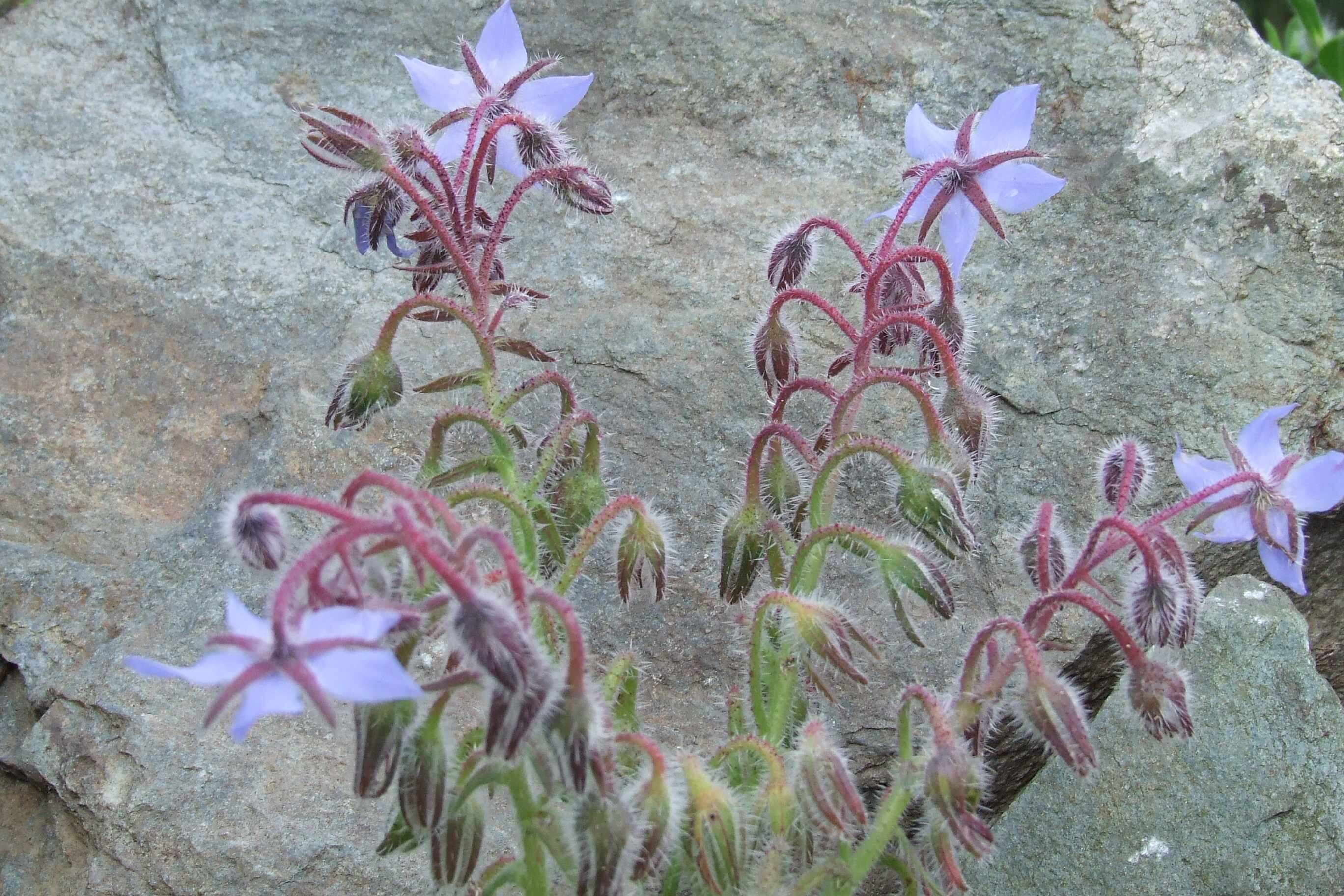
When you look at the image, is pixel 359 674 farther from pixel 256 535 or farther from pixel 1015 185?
pixel 1015 185

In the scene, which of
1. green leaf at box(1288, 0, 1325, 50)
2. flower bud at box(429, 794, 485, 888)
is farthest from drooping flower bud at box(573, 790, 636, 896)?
green leaf at box(1288, 0, 1325, 50)

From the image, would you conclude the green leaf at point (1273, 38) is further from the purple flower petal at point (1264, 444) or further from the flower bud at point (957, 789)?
the flower bud at point (957, 789)

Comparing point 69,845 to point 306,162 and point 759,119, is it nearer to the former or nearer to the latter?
point 306,162

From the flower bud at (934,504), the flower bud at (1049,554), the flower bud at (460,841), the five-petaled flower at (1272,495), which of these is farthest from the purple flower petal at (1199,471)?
the flower bud at (460,841)

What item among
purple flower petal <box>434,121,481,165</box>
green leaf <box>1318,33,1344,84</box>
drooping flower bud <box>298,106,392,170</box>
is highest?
drooping flower bud <box>298,106,392,170</box>

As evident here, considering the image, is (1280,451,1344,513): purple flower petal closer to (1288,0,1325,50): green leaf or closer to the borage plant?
the borage plant

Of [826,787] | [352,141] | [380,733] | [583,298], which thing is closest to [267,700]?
[380,733]
